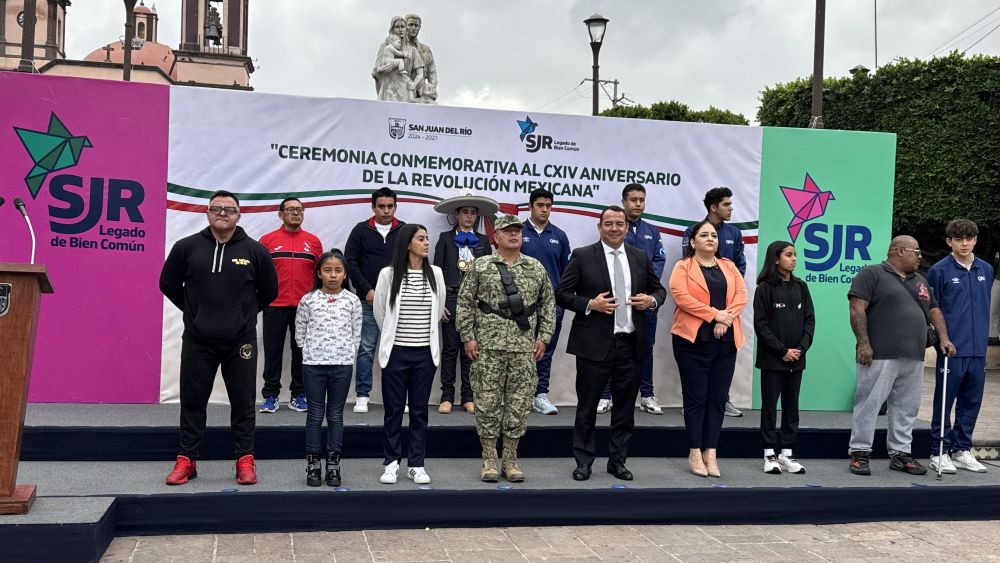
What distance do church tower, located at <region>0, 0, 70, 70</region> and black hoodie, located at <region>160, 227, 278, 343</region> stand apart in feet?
176

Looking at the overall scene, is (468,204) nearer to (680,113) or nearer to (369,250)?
(369,250)

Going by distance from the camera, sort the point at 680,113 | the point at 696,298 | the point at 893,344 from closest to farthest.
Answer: the point at 696,298
the point at 893,344
the point at 680,113

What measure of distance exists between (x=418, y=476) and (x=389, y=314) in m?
0.95

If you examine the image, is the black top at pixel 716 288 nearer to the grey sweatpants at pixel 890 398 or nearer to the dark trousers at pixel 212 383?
the grey sweatpants at pixel 890 398

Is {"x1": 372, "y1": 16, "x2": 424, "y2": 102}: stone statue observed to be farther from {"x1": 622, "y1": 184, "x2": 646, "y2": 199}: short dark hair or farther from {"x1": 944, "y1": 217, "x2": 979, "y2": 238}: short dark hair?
{"x1": 944, "y1": 217, "x2": 979, "y2": 238}: short dark hair

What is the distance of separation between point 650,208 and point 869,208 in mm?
1945

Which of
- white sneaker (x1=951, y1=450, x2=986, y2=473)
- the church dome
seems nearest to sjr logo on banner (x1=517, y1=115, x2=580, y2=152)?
white sneaker (x1=951, y1=450, x2=986, y2=473)

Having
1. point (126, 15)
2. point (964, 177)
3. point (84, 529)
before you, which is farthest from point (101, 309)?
point (964, 177)

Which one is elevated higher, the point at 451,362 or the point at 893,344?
the point at 893,344

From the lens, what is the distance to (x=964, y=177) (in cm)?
1475

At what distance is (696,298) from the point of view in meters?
5.86

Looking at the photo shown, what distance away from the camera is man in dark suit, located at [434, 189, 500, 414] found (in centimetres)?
663

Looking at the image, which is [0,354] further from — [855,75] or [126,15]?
[855,75]

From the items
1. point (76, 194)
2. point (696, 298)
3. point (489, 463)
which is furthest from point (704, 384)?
point (76, 194)
